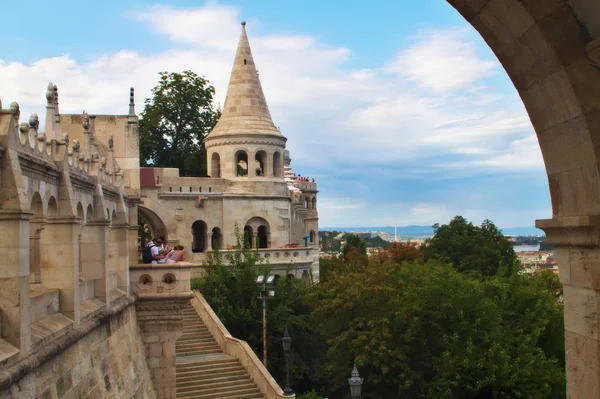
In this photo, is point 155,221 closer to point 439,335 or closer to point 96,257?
point 439,335

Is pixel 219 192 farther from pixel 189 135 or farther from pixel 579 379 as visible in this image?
pixel 579 379

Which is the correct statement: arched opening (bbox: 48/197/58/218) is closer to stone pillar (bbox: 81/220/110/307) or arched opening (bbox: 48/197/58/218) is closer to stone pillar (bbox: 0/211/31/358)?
stone pillar (bbox: 0/211/31/358)

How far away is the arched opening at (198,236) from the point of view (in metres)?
38.6

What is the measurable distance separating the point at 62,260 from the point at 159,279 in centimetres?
736

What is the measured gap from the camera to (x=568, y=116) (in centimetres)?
441

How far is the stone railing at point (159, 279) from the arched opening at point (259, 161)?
20.1m

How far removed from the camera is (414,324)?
78.7ft

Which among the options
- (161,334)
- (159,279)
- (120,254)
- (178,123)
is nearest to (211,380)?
(161,334)

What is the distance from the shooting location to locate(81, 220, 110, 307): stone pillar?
14438mm

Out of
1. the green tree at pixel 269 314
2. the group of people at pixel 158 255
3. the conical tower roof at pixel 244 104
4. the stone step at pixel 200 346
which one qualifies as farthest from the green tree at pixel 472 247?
the group of people at pixel 158 255

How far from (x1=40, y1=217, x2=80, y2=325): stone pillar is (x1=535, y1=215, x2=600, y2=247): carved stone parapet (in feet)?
27.5

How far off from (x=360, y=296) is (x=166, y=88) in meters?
23.8

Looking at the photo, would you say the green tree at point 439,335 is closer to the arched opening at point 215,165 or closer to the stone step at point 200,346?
the stone step at point 200,346

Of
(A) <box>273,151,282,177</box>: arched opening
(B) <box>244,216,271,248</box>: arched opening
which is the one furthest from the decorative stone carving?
(A) <box>273,151,282,177</box>: arched opening
